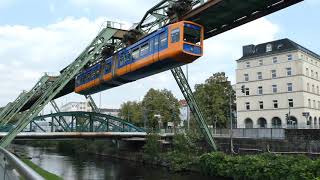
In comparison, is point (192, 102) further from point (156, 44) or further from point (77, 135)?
point (77, 135)

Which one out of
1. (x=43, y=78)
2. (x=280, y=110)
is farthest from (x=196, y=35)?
(x=280, y=110)

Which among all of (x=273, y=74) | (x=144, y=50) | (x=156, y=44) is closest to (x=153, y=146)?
(x=144, y=50)

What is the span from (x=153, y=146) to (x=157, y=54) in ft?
86.9

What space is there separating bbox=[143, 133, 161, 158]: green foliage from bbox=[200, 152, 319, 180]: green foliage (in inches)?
519

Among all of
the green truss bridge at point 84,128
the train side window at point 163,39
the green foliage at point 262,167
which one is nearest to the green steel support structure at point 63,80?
the green truss bridge at point 84,128

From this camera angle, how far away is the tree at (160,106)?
86250 mm

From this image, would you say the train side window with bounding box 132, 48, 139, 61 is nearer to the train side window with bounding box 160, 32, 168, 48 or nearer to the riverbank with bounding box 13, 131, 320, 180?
the train side window with bounding box 160, 32, 168, 48

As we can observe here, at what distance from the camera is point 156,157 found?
53.1 m

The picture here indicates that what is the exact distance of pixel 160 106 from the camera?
284 ft

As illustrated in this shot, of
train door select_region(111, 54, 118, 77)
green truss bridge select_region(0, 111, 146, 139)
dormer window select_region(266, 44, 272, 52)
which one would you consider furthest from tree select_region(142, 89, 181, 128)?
train door select_region(111, 54, 118, 77)

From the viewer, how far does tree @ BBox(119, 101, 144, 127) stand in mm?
96312

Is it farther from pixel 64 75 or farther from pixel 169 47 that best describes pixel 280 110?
pixel 169 47

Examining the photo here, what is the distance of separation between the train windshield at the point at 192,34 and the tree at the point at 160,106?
2193 inches

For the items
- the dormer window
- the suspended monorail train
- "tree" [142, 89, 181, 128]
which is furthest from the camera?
"tree" [142, 89, 181, 128]
